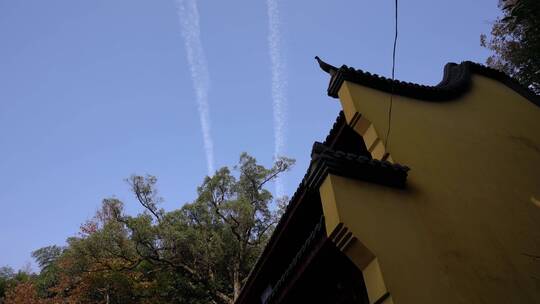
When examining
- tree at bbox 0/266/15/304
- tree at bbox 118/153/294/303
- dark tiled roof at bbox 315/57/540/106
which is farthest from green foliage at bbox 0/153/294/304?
dark tiled roof at bbox 315/57/540/106

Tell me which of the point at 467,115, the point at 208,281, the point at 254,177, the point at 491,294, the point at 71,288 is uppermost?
the point at 254,177

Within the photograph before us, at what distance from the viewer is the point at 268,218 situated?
23734 millimetres

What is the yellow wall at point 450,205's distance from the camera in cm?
450

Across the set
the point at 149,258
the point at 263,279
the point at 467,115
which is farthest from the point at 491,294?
the point at 149,258

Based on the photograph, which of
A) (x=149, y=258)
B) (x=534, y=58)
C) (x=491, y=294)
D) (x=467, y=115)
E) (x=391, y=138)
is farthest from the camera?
(x=149, y=258)

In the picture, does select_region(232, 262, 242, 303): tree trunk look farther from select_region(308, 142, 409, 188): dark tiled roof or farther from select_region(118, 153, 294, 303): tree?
select_region(308, 142, 409, 188): dark tiled roof

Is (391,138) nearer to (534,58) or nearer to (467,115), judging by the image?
(467,115)

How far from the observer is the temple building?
4508 mm

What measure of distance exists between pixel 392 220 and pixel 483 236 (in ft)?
4.80

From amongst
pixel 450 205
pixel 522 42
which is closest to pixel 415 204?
pixel 450 205

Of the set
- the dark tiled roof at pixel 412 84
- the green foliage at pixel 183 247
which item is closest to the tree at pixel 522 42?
the dark tiled roof at pixel 412 84

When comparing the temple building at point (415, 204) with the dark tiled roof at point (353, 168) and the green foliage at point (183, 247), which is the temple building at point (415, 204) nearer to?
the dark tiled roof at point (353, 168)

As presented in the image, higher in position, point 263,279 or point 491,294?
point 263,279

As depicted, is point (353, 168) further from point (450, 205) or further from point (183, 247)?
point (183, 247)
